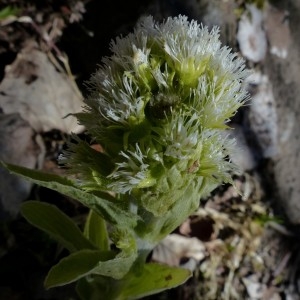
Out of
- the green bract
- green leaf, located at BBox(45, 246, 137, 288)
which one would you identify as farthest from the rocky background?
the green bract

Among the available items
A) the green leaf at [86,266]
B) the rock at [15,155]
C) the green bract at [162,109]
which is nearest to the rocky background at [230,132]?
the rock at [15,155]

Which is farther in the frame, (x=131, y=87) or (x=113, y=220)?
(x=113, y=220)

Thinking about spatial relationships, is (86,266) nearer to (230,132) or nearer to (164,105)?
(164,105)

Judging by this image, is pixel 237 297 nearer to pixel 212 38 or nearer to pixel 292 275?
pixel 292 275

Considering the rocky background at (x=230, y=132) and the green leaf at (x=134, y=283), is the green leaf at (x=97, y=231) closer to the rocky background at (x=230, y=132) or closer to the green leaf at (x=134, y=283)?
the green leaf at (x=134, y=283)

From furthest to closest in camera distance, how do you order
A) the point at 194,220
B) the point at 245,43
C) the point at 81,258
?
the point at 245,43, the point at 194,220, the point at 81,258

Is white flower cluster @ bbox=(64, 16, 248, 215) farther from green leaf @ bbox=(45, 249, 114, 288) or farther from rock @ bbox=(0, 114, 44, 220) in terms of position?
rock @ bbox=(0, 114, 44, 220)

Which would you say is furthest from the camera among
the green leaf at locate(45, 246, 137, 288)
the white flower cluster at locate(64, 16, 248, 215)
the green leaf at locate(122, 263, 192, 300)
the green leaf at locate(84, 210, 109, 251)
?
the green leaf at locate(84, 210, 109, 251)

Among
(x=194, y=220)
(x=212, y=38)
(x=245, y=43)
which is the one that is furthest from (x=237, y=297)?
(x=212, y=38)
